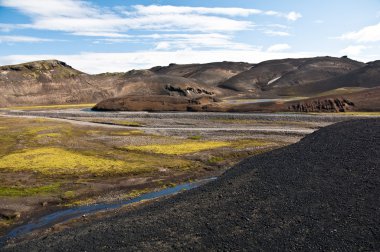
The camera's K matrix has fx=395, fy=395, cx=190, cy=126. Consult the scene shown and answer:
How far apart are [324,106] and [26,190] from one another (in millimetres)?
86719

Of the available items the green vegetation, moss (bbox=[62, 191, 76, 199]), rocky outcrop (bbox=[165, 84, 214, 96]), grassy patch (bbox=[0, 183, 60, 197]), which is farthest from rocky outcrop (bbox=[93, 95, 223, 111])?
moss (bbox=[62, 191, 76, 199])

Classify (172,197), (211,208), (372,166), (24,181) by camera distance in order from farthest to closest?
(24,181) < (172,197) < (372,166) < (211,208)

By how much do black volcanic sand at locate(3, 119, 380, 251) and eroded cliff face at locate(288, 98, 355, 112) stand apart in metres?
72.6

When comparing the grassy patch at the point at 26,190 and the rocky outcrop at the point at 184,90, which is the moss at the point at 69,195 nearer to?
the grassy patch at the point at 26,190

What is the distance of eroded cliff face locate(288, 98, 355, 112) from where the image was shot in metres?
107

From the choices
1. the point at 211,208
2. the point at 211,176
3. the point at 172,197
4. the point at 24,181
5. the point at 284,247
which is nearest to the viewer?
the point at 284,247

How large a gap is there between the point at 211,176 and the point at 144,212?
16.9 m

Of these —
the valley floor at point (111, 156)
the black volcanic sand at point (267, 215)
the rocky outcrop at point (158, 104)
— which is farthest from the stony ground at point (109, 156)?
the rocky outcrop at point (158, 104)

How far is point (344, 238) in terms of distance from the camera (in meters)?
23.9

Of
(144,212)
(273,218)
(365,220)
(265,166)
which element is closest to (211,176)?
(265,166)

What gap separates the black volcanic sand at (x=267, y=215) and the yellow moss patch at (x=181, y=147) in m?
23.8

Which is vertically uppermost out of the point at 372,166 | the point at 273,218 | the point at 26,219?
the point at 372,166

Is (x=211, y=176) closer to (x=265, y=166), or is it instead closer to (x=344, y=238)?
(x=265, y=166)

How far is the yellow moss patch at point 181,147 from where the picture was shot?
60188 mm
